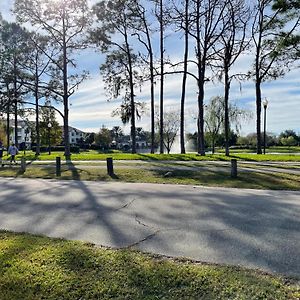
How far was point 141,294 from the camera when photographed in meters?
3.30

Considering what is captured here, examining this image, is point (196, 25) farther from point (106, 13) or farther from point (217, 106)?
point (217, 106)

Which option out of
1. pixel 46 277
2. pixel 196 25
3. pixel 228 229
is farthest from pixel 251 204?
pixel 196 25

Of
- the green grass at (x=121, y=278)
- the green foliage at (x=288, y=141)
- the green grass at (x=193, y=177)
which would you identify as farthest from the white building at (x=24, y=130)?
the green foliage at (x=288, y=141)

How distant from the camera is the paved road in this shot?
179 inches

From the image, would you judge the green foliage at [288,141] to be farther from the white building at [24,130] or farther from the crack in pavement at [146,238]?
the crack in pavement at [146,238]

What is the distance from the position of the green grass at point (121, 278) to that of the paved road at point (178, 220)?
1.39ft

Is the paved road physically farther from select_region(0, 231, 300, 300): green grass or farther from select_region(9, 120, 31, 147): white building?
select_region(9, 120, 31, 147): white building

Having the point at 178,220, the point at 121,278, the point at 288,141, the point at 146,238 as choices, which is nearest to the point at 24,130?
the point at 288,141

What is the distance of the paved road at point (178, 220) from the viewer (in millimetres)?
4555

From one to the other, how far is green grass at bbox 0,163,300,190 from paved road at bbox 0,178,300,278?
5.28 ft

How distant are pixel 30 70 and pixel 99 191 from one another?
24775 millimetres

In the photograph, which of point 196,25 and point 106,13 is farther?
point 106,13

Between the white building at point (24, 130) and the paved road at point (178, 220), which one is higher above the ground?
the white building at point (24, 130)

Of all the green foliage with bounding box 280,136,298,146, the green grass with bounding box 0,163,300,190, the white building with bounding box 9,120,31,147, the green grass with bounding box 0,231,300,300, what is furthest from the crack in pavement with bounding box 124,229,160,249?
the green foliage with bounding box 280,136,298,146
